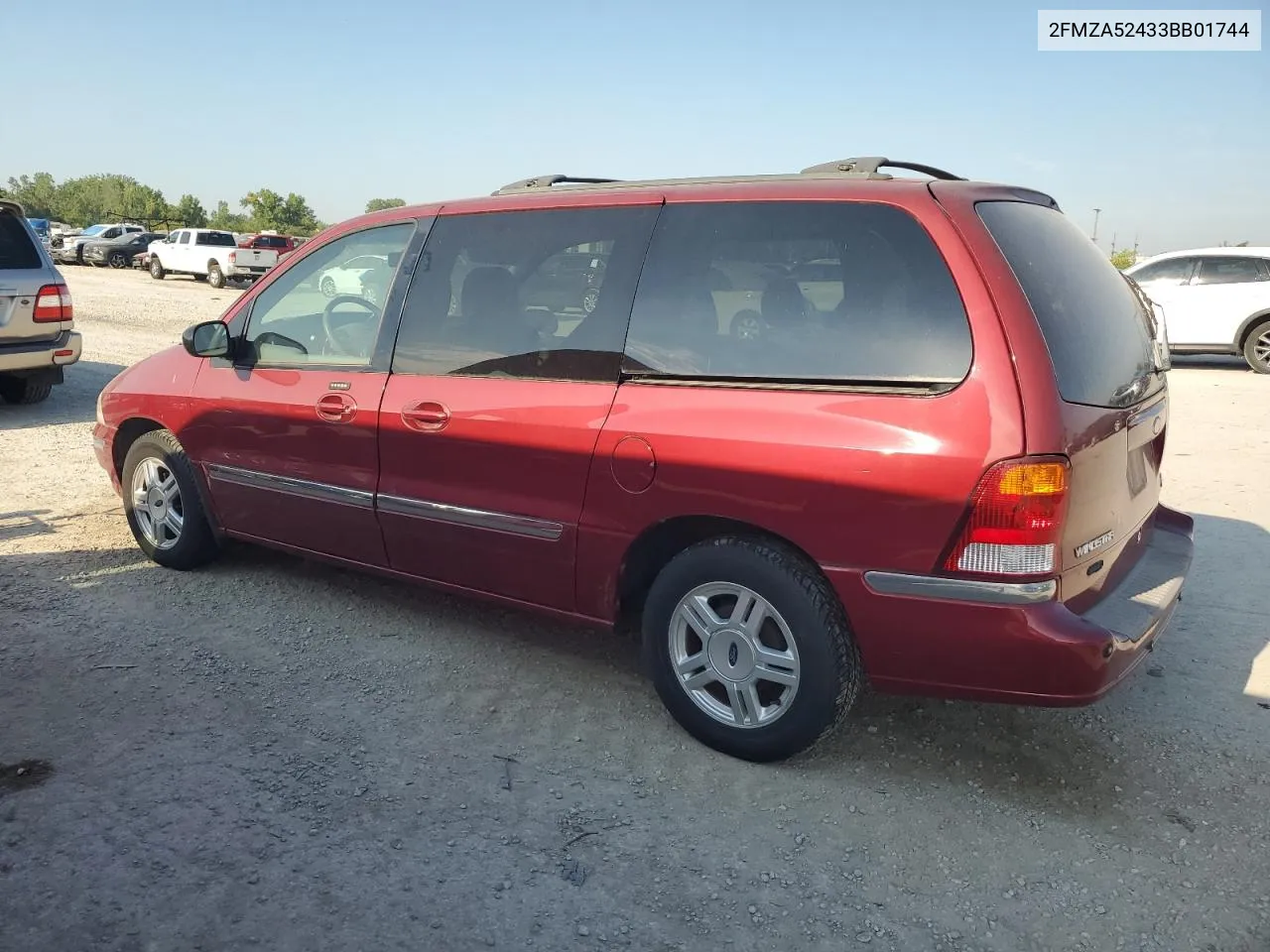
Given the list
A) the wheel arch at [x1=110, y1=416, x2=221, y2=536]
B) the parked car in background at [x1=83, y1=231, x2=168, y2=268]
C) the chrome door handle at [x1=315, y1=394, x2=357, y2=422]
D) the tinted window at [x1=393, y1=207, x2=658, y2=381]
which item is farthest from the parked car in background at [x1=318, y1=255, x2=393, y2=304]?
the parked car in background at [x1=83, y1=231, x2=168, y2=268]

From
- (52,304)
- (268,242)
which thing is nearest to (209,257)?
(268,242)

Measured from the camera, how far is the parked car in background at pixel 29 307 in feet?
28.1

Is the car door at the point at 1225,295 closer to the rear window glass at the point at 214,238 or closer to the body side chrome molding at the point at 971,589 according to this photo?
the body side chrome molding at the point at 971,589

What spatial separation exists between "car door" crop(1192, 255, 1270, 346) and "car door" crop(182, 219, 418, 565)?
13.1 metres

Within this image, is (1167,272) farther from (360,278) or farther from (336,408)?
(336,408)

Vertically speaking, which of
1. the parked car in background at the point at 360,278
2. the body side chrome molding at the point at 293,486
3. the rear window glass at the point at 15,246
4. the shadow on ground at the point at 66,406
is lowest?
the shadow on ground at the point at 66,406

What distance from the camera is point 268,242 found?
30.2 m

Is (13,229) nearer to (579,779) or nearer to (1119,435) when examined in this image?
(579,779)

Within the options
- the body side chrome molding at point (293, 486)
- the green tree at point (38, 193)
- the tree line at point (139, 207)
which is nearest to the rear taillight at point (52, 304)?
the body side chrome molding at point (293, 486)

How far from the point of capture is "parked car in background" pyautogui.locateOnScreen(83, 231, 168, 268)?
37812 millimetres

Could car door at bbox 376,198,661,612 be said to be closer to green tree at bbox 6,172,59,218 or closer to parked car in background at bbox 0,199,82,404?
parked car in background at bbox 0,199,82,404

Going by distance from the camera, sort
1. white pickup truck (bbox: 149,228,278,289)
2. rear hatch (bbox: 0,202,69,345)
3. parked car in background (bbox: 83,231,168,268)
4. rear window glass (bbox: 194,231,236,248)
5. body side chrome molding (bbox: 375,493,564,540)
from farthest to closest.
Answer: parked car in background (bbox: 83,231,168,268) → rear window glass (bbox: 194,231,236,248) → white pickup truck (bbox: 149,228,278,289) → rear hatch (bbox: 0,202,69,345) → body side chrome molding (bbox: 375,493,564,540)

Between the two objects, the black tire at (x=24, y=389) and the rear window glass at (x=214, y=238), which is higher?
the rear window glass at (x=214, y=238)

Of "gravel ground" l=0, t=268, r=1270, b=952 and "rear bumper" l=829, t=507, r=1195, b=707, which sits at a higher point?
"rear bumper" l=829, t=507, r=1195, b=707
